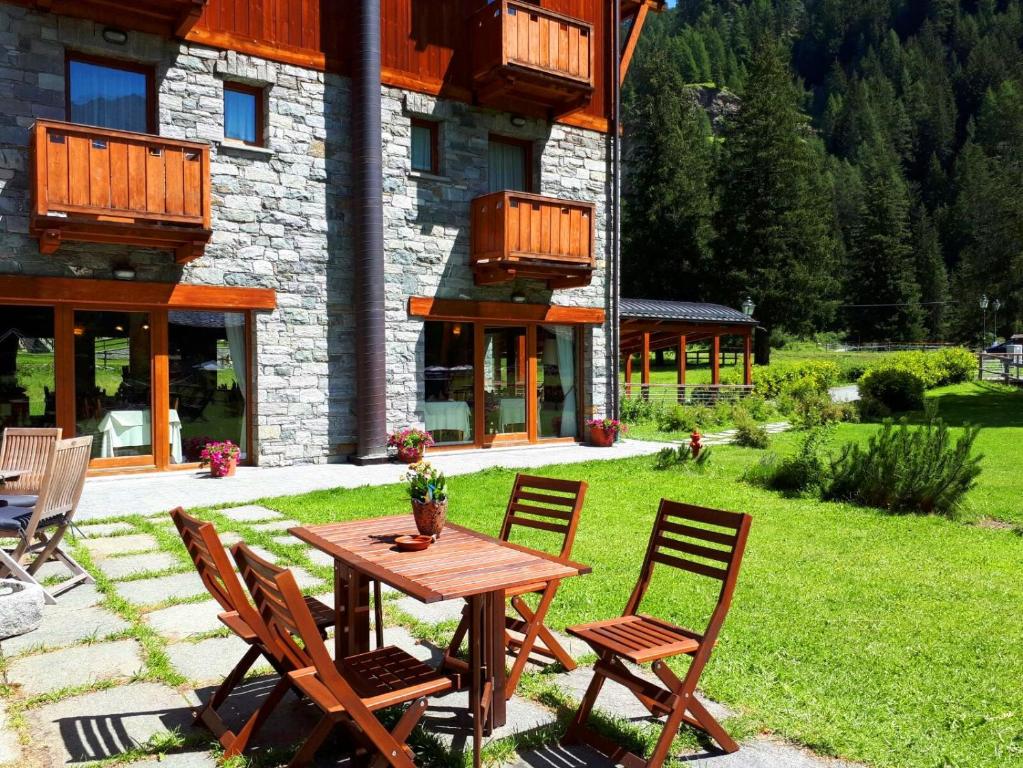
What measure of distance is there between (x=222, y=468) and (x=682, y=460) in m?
6.32

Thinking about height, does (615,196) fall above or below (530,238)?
above

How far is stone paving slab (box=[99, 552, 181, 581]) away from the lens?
561cm

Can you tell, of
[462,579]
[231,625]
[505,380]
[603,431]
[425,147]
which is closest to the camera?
[462,579]

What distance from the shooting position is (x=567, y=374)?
14.3 metres

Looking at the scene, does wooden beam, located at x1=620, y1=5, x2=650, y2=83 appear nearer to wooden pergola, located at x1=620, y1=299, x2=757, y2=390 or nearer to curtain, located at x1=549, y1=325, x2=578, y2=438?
curtain, located at x1=549, y1=325, x2=578, y2=438

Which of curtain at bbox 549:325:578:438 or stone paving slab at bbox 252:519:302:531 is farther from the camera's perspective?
curtain at bbox 549:325:578:438

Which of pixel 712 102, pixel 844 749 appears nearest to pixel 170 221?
pixel 844 749

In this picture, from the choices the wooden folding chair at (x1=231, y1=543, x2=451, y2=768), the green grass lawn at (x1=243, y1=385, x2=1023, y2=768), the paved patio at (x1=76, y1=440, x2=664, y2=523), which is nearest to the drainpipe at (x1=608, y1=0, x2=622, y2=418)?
the paved patio at (x1=76, y1=440, x2=664, y2=523)

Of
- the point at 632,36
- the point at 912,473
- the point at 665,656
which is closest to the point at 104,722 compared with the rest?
the point at 665,656

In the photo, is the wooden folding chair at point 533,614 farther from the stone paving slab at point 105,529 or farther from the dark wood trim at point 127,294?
the dark wood trim at point 127,294

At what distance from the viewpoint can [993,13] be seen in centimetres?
9800

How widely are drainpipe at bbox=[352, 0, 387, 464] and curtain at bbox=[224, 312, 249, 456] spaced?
1.62 m

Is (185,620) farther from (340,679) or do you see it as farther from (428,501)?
(340,679)

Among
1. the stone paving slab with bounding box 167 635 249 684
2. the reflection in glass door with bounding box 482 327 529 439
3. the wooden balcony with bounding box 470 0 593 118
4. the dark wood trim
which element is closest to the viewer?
the stone paving slab with bounding box 167 635 249 684
